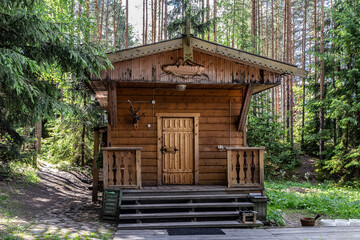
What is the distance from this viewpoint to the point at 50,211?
8.03 m

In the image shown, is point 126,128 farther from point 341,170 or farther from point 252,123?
point 341,170

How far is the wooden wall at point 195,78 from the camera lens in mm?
7359

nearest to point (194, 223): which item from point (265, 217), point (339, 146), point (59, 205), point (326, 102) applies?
point (265, 217)

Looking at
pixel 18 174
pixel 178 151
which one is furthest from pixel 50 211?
pixel 18 174

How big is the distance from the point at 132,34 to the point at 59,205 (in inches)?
1051

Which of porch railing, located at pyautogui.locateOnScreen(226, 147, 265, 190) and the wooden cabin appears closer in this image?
the wooden cabin

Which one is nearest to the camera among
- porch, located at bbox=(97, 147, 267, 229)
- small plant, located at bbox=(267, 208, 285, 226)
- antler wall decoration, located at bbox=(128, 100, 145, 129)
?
porch, located at bbox=(97, 147, 267, 229)

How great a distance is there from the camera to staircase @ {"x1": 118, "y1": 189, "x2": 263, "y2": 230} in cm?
672

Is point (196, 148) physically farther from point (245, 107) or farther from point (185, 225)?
point (185, 225)

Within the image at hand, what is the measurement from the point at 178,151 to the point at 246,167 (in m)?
1.92

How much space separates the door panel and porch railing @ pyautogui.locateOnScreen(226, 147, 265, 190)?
136cm

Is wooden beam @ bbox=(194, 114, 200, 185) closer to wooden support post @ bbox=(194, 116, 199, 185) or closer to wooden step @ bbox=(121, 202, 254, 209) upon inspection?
wooden support post @ bbox=(194, 116, 199, 185)

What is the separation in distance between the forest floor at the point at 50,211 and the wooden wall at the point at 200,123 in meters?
2.01

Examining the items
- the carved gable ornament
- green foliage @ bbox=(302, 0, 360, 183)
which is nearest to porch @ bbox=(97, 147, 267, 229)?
the carved gable ornament
